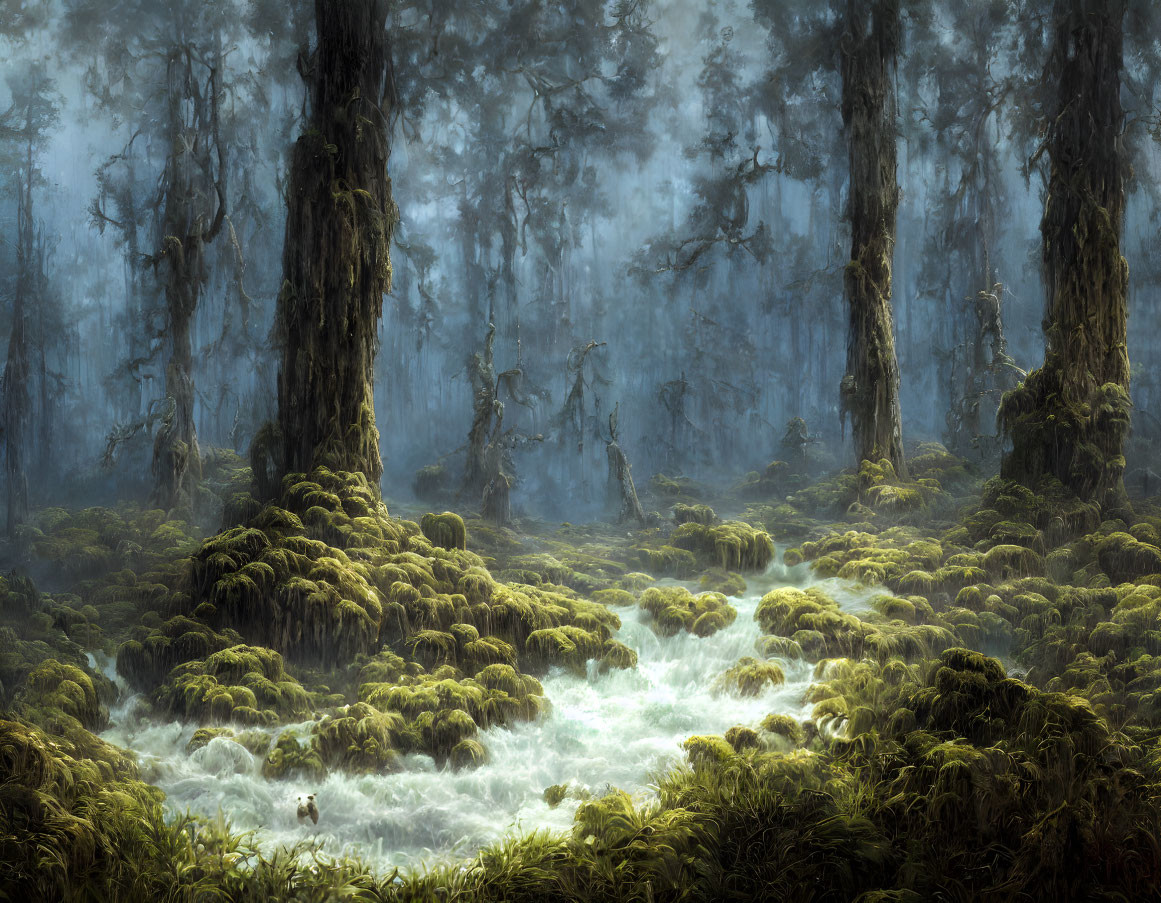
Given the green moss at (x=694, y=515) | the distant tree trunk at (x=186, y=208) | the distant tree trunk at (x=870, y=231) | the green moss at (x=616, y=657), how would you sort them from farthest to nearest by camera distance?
1. the distant tree trunk at (x=870, y=231)
2. the green moss at (x=694, y=515)
3. the distant tree trunk at (x=186, y=208)
4. the green moss at (x=616, y=657)

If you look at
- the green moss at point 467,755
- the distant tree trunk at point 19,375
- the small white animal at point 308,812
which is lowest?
the small white animal at point 308,812

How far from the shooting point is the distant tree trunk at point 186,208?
5.77 m

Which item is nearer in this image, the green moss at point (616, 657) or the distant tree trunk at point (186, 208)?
the green moss at point (616, 657)

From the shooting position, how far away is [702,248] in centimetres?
686

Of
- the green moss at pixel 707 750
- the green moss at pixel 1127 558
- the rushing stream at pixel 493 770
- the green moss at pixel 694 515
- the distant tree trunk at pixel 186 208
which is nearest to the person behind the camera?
the rushing stream at pixel 493 770

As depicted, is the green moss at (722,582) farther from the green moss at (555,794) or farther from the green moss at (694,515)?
the green moss at (555,794)

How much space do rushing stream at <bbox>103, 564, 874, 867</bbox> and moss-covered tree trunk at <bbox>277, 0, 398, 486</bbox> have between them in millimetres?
2089

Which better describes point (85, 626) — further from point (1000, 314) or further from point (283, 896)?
point (1000, 314)

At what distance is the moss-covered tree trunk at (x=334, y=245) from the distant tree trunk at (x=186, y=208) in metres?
0.66

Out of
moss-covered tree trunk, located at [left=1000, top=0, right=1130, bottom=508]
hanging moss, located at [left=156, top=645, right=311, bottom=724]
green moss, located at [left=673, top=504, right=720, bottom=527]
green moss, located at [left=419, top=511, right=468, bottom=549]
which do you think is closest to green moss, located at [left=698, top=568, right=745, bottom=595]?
green moss, located at [left=673, top=504, right=720, bottom=527]

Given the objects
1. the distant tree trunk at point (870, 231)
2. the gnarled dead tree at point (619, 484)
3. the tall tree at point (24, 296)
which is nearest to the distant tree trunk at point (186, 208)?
the tall tree at point (24, 296)

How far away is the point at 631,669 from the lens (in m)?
4.72

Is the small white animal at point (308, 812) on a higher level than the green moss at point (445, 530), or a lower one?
lower

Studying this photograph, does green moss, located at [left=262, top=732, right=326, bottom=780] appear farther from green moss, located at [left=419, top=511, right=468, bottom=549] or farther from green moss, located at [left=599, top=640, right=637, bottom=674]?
green moss, located at [left=419, top=511, right=468, bottom=549]
